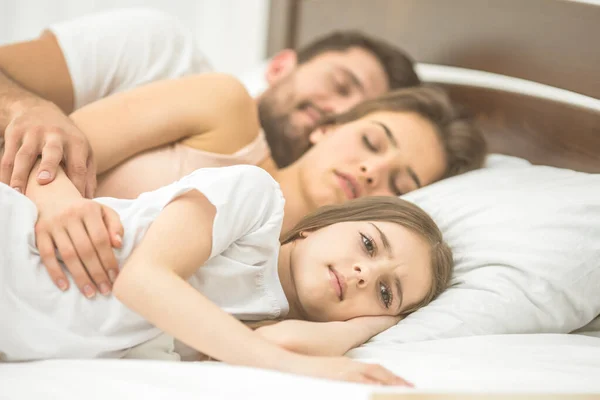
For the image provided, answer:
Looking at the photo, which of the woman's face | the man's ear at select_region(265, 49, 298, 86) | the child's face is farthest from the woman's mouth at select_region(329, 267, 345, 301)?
the man's ear at select_region(265, 49, 298, 86)

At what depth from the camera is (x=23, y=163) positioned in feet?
3.94

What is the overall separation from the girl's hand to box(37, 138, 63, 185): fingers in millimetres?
559

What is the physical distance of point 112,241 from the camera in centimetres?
103

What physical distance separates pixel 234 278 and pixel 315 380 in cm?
31

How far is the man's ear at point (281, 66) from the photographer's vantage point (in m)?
2.20

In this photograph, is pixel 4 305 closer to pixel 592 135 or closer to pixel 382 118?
pixel 382 118

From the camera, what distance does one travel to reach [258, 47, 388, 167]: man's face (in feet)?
6.54

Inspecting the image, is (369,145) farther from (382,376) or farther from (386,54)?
(382,376)

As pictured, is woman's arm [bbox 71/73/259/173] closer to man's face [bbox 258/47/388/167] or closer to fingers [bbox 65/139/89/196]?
fingers [bbox 65/139/89/196]

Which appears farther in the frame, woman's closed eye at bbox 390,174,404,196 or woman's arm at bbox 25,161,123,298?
woman's closed eye at bbox 390,174,404,196

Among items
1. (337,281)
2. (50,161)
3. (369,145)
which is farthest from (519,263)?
(50,161)

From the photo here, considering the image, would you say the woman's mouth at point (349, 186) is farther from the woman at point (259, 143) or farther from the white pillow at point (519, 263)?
the white pillow at point (519, 263)

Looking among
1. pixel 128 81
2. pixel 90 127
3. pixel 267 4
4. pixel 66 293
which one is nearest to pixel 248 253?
pixel 66 293

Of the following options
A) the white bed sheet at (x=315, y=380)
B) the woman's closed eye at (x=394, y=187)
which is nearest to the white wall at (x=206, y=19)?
the woman's closed eye at (x=394, y=187)
